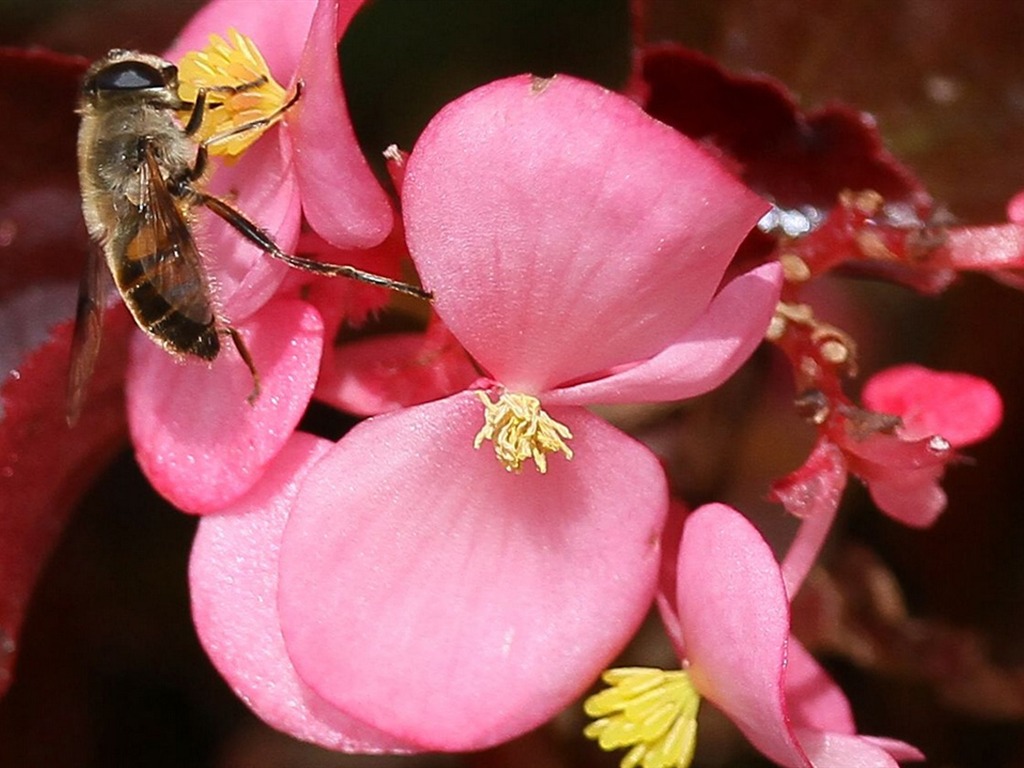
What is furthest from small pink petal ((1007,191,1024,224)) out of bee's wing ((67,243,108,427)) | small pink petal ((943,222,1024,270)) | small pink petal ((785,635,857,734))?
bee's wing ((67,243,108,427))

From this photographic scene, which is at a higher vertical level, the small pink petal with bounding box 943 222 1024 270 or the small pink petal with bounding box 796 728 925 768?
the small pink petal with bounding box 943 222 1024 270

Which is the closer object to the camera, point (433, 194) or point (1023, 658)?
point (433, 194)

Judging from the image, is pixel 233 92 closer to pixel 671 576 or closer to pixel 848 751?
pixel 671 576

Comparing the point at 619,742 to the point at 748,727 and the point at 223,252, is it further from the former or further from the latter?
the point at 223,252

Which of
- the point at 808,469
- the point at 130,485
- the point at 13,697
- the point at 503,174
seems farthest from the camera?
the point at 130,485

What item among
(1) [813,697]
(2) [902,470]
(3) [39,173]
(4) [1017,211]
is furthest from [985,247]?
(3) [39,173]

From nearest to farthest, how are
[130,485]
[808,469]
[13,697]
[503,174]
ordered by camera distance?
[503,174], [808,469], [13,697], [130,485]

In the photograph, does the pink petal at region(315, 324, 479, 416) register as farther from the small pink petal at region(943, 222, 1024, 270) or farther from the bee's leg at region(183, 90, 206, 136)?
the small pink petal at region(943, 222, 1024, 270)

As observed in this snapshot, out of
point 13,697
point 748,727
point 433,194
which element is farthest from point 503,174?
point 13,697
